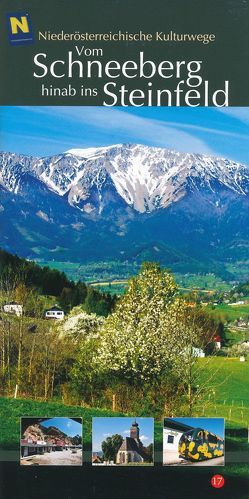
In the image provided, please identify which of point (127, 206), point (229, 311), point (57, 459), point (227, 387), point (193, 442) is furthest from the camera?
point (127, 206)

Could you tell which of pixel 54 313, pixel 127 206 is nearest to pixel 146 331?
pixel 54 313

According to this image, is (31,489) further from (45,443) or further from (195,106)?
(195,106)

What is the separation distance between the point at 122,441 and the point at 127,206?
10.3 ft

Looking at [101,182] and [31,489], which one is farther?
[101,182]

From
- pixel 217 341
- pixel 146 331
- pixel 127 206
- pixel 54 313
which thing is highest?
pixel 127 206

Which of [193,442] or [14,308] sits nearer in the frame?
[193,442]

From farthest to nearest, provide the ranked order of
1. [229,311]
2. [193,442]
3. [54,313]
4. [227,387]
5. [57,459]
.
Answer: [54,313], [229,311], [227,387], [193,442], [57,459]

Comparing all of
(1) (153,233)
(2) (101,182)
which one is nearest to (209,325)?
(1) (153,233)

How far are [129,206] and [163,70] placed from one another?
1907 mm

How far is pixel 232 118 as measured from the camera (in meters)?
14.7

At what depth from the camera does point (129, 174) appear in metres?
15.3

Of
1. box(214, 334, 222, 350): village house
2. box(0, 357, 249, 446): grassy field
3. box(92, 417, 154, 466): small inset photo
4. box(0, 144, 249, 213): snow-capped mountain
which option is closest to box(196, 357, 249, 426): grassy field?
box(0, 357, 249, 446): grassy field

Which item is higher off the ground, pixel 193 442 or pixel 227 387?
pixel 227 387

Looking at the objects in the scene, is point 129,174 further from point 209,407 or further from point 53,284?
point 209,407
